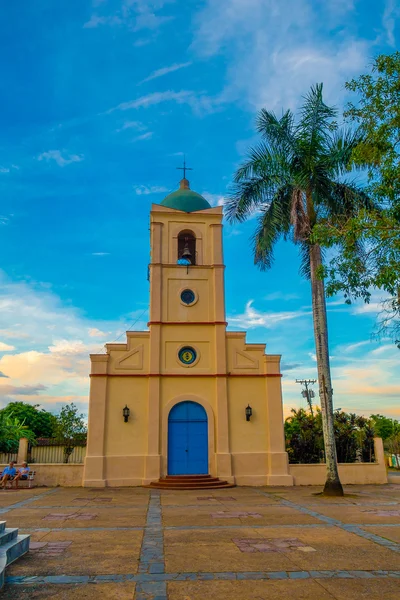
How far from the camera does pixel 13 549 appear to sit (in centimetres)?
664

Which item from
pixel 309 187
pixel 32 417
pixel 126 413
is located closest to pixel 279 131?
pixel 309 187

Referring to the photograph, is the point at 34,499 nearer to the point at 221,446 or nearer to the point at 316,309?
the point at 221,446

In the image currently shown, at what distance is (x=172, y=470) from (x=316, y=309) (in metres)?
8.41

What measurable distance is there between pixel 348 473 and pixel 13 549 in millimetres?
15712

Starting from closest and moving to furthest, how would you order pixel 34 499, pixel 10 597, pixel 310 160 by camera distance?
pixel 10 597 < pixel 34 499 < pixel 310 160

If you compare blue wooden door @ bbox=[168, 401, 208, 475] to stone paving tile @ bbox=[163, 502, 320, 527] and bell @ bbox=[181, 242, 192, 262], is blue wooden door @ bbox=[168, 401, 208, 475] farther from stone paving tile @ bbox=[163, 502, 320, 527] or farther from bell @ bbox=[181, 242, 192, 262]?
bell @ bbox=[181, 242, 192, 262]

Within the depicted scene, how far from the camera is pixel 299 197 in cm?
1647

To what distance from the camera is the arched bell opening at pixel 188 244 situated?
21697 mm

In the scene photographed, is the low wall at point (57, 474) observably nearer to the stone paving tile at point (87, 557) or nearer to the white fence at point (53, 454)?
the white fence at point (53, 454)

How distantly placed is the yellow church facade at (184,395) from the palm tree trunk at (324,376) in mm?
3822

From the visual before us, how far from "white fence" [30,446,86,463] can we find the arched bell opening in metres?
9.58

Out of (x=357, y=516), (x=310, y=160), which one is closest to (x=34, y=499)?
(x=357, y=516)

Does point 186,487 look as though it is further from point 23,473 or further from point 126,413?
point 23,473

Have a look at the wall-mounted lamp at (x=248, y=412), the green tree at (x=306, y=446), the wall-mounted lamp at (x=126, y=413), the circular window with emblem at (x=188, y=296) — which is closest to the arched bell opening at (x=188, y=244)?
the circular window with emblem at (x=188, y=296)
